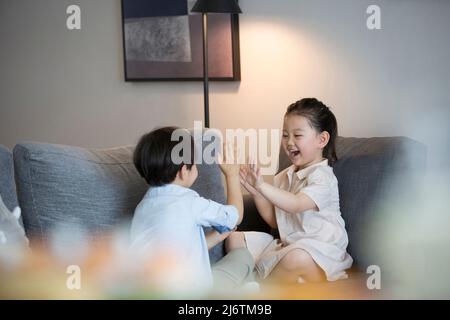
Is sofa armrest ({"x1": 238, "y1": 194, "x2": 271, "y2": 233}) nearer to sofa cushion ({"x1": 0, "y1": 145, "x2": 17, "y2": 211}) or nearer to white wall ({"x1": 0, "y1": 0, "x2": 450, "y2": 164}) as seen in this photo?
white wall ({"x1": 0, "y1": 0, "x2": 450, "y2": 164})

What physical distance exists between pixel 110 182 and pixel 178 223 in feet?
0.52

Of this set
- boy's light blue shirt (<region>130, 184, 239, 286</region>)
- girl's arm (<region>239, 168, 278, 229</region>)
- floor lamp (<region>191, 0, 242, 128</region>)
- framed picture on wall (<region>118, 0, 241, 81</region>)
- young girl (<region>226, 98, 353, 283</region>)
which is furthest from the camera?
framed picture on wall (<region>118, 0, 241, 81</region>)

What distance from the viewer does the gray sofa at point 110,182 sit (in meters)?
0.84

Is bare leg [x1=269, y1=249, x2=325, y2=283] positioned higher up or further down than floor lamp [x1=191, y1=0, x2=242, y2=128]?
further down

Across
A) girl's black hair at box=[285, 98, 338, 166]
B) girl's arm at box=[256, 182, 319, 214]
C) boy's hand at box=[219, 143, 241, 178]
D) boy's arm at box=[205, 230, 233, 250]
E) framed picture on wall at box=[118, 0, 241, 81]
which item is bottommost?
boy's arm at box=[205, 230, 233, 250]

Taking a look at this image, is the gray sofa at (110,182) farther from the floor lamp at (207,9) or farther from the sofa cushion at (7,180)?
the floor lamp at (207,9)

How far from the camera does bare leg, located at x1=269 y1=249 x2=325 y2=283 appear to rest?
0.90 metres

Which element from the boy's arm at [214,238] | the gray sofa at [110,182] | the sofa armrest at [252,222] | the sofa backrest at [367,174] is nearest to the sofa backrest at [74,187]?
the gray sofa at [110,182]

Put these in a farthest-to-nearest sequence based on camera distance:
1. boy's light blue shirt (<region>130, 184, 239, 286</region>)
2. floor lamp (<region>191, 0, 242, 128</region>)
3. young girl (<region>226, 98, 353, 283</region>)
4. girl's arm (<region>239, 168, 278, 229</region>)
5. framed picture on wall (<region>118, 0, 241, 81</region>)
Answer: framed picture on wall (<region>118, 0, 241, 81</region>) → floor lamp (<region>191, 0, 242, 128</region>) → girl's arm (<region>239, 168, 278, 229</region>) → young girl (<region>226, 98, 353, 283</region>) → boy's light blue shirt (<region>130, 184, 239, 286</region>)

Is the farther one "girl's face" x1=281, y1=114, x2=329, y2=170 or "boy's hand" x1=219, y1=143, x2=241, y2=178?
"girl's face" x1=281, y1=114, x2=329, y2=170

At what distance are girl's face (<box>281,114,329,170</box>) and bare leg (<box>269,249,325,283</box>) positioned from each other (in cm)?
15

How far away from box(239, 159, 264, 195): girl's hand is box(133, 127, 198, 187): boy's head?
0.09 m

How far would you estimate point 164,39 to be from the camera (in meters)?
1.51

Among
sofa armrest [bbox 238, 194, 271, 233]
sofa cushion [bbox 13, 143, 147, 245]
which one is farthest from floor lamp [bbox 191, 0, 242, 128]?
sofa cushion [bbox 13, 143, 147, 245]
